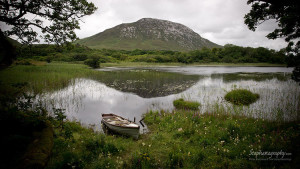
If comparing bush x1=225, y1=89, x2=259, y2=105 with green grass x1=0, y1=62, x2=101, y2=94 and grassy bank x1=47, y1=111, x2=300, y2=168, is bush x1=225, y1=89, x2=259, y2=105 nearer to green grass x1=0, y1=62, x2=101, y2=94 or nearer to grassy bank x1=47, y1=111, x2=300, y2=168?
grassy bank x1=47, y1=111, x2=300, y2=168

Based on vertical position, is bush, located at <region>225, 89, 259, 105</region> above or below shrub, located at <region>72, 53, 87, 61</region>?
below

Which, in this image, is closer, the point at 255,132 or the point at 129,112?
the point at 255,132

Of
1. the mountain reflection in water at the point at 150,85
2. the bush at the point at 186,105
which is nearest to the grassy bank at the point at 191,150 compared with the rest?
the bush at the point at 186,105

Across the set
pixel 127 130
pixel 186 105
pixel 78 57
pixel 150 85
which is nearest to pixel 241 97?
pixel 186 105

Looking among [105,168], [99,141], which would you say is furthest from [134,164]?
[99,141]

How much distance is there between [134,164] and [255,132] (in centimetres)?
700

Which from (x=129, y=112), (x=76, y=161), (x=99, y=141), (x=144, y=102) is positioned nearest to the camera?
(x=76, y=161)

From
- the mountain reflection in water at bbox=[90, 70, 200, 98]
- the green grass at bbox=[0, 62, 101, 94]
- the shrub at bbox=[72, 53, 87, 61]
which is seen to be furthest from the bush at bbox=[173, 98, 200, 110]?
the shrub at bbox=[72, 53, 87, 61]

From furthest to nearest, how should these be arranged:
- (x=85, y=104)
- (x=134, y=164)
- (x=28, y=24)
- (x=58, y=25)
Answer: (x=85, y=104)
(x=58, y=25)
(x=28, y=24)
(x=134, y=164)

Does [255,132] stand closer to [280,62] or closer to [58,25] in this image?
[58,25]

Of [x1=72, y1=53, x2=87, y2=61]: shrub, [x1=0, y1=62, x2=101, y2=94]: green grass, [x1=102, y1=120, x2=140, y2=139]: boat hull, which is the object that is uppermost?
[x1=72, y1=53, x2=87, y2=61]: shrub

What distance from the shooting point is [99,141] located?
728cm

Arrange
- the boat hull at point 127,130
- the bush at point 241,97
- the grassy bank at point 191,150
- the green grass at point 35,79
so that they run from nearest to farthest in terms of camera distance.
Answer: the grassy bank at point 191,150
the boat hull at point 127,130
the green grass at point 35,79
the bush at point 241,97

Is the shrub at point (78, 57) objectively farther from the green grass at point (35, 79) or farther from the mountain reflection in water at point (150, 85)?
the mountain reflection in water at point (150, 85)
